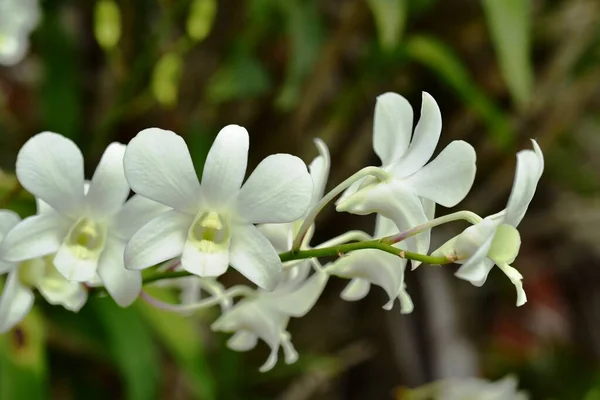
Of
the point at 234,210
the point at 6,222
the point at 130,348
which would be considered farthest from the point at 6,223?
the point at 130,348

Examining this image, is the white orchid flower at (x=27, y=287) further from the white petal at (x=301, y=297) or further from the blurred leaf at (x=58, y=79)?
the blurred leaf at (x=58, y=79)

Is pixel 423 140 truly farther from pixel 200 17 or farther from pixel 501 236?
pixel 200 17


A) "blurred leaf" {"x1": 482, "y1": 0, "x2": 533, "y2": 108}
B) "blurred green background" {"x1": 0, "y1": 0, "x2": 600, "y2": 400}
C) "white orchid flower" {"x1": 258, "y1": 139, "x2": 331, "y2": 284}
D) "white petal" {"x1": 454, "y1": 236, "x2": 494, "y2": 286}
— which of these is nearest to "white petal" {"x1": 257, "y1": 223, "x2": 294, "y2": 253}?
"white orchid flower" {"x1": 258, "y1": 139, "x2": 331, "y2": 284}

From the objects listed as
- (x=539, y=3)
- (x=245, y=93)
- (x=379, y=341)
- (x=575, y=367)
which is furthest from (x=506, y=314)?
(x=245, y=93)

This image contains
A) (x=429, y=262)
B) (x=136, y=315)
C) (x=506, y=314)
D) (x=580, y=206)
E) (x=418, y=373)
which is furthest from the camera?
(x=506, y=314)

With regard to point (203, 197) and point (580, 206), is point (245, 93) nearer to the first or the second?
point (203, 197)
